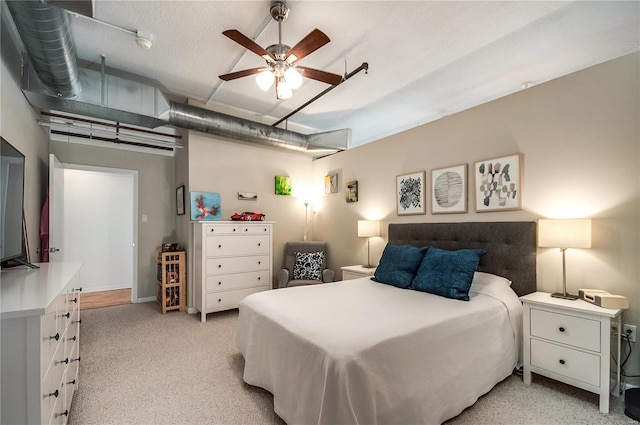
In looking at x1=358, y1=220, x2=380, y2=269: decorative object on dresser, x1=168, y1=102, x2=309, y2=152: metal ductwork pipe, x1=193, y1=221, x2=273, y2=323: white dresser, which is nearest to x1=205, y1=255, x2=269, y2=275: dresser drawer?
x1=193, y1=221, x2=273, y2=323: white dresser

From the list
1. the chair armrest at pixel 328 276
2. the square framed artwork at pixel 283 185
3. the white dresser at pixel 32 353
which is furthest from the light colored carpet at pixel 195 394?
the square framed artwork at pixel 283 185

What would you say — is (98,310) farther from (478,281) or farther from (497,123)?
(497,123)

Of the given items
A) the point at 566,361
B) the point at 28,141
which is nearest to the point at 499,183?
the point at 566,361

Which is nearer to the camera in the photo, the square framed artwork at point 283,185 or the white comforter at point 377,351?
the white comforter at point 377,351

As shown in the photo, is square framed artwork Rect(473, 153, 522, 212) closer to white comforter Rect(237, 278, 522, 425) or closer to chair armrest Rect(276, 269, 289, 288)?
white comforter Rect(237, 278, 522, 425)

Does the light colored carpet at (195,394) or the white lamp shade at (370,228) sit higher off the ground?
the white lamp shade at (370,228)

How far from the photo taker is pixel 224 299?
3814 mm

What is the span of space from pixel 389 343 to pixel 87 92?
3.57m

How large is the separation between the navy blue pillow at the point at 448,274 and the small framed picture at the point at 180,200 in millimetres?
3485

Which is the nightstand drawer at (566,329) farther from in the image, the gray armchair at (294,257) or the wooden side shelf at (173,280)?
the wooden side shelf at (173,280)

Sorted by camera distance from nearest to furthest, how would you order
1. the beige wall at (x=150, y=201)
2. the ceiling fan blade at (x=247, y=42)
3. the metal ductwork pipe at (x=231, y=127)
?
the ceiling fan blade at (x=247, y=42) < the metal ductwork pipe at (x=231, y=127) < the beige wall at (x=150, y=201)

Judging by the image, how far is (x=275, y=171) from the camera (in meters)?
4.83

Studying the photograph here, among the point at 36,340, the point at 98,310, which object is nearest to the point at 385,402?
the point at 36,340

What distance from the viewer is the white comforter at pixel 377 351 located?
4.52ft
